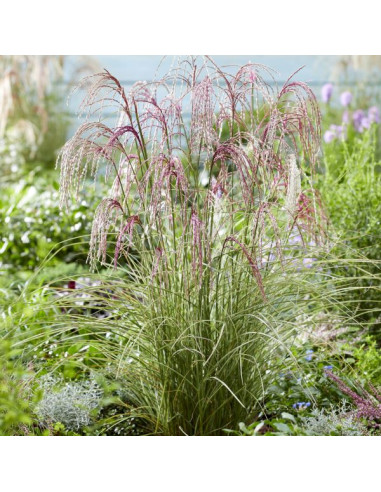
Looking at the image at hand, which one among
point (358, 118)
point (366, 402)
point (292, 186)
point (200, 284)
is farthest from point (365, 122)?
point (200, 284)

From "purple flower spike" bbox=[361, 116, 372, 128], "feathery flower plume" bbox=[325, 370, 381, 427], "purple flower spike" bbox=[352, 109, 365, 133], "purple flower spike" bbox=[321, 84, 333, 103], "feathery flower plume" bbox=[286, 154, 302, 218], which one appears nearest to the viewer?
"feathery flower plume" bbox=[286, 154, 302, 218]

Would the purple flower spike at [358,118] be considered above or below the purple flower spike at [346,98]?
below

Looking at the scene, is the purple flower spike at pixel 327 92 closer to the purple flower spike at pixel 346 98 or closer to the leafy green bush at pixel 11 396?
the purple flower spike at pixel 346 98

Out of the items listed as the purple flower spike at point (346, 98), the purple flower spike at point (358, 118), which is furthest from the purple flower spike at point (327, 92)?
the purple flower spike at point (358, 118)

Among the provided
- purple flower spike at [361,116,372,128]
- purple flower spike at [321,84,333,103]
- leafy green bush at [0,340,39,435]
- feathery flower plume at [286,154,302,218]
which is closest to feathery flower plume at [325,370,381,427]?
feathery flower plume at [286,154,302,218]

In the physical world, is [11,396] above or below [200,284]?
below

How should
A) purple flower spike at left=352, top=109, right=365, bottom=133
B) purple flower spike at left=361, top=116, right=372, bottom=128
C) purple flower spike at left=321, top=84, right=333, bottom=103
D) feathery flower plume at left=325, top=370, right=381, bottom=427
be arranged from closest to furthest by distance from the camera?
feathery flower plume at left=325, top=370, right=381, bottom=427 < purple flower spike at left=361, top=116, right=372, bottom=128 < purple flower spike at left=321, top=84, right=333, bottom=103 < purple flower spike at left=352, top=109, right=365, bottom=133

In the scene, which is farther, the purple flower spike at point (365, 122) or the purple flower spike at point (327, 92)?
the purple flower spike at point (327, 92)

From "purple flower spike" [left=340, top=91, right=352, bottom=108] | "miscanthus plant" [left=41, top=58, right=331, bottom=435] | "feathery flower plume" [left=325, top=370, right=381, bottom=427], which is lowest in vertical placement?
"feathery flower plume" [left=325, top=370, right=381, bottom=427]

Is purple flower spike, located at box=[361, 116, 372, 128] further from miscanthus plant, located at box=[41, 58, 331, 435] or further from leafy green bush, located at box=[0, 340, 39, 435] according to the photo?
leafy green bush, located at box=[0, 340, 39, 435]

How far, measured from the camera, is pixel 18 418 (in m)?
1.72

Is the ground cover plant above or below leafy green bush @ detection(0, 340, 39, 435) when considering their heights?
above

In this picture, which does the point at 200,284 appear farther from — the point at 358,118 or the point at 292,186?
the point at 358,118
